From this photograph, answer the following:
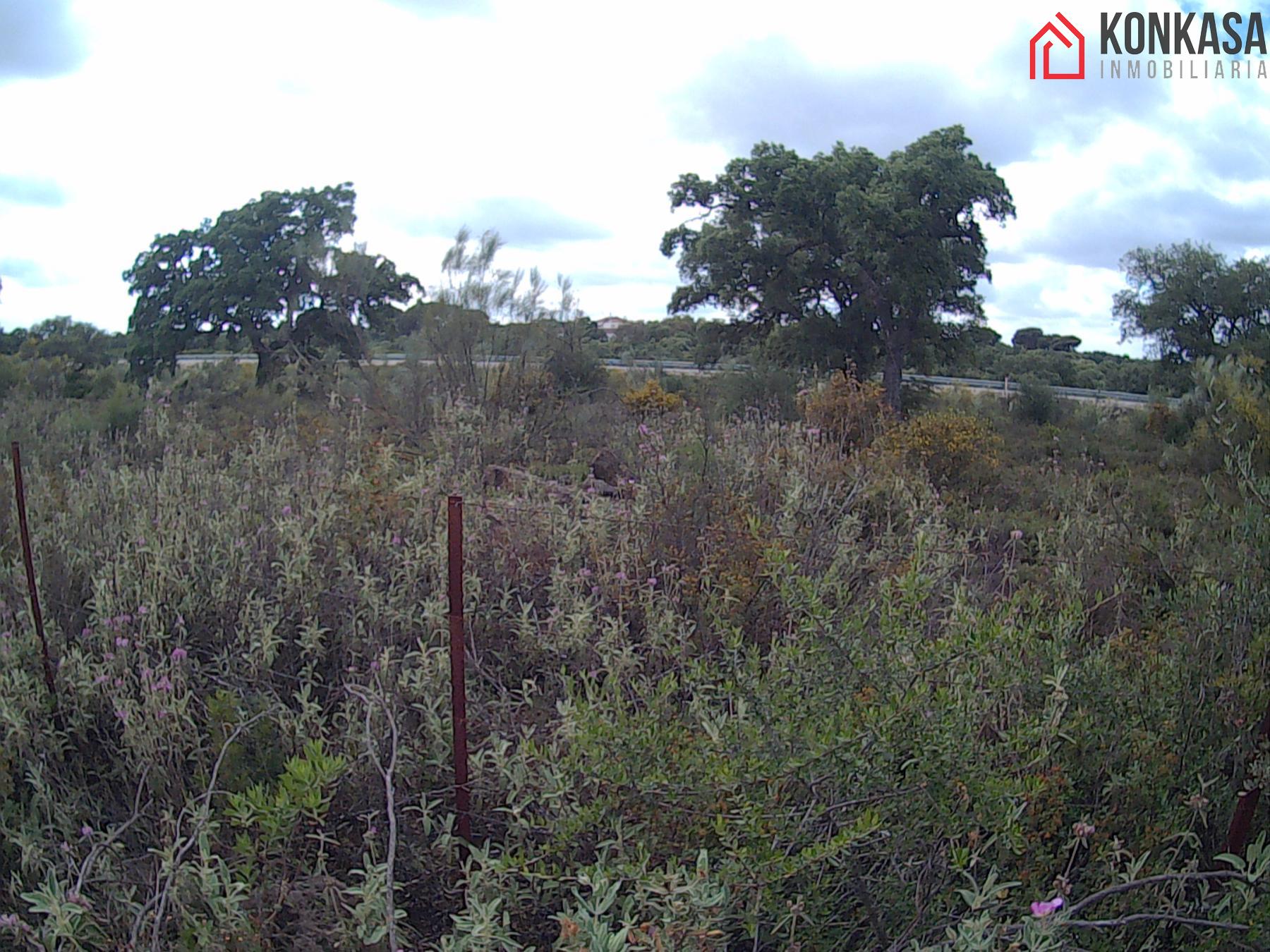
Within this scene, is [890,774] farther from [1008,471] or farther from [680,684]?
[1008,471]

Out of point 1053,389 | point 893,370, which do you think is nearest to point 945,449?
point 893,370

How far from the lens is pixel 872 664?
7.09ft

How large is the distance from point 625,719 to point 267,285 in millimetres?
19144

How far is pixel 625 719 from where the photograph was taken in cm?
237

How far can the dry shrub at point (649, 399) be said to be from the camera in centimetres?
1240

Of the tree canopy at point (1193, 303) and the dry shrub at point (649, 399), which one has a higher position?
the tree canopy at point (1193, 303)

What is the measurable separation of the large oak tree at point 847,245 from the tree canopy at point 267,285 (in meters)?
6.04

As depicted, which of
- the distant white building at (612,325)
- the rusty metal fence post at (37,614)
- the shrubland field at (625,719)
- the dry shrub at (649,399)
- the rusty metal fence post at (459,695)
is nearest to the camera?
the shrubland field at (625,719)

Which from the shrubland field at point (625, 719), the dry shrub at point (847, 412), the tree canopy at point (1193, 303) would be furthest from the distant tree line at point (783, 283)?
the shrubland field at point (625, 719)

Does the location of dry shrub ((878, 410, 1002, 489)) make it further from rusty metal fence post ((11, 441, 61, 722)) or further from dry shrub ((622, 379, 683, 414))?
rusty metal fence post ((11, 441, 61, 722))

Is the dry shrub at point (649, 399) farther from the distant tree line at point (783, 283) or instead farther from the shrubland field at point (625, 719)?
the shrubland field at point (625, 719)

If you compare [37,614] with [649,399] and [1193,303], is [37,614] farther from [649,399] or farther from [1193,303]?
[1193,303]

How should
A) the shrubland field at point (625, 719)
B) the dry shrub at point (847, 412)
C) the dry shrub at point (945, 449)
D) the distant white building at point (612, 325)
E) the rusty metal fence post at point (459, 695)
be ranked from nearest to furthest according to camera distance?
the shrubland field at point (625, 719) < the rusty metal fence post at point (459, 695) < the dry shrub at point (945, 449) < the dry shrub at point (847, 412) < the distant white building at point (612, 325)

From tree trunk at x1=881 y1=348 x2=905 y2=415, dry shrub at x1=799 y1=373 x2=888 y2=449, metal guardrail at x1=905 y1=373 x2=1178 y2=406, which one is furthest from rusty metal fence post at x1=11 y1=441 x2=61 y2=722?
metal guardrail at x1=905 y1=373 x2=1178 y2=406
